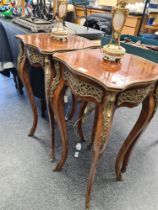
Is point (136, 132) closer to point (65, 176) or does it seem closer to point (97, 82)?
point (97, 82)

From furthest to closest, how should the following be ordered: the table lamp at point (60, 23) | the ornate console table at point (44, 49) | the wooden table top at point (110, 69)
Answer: the table lamp at point (60, 23)
the ornate console table at point (44, 49)
the wooden table top at point (110, 69)

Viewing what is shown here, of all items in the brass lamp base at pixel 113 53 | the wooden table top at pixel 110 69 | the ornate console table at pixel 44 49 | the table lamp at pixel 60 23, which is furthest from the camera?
the table lamp at pixel 60 23

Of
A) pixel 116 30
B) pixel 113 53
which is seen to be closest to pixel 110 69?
pixel 113 53

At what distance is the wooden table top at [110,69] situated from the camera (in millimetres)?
760

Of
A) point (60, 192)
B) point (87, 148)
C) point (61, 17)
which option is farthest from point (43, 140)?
point (61, 17)

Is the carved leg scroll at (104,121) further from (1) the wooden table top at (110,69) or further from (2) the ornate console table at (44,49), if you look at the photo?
(2) the ornate console table at (44,49)

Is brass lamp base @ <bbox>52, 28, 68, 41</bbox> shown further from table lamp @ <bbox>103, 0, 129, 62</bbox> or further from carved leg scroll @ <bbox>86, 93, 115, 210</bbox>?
carved leg scroll @ <bbox>86, 93, 115, 210</bbox>

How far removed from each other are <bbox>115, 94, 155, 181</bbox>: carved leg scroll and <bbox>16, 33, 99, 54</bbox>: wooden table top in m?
Result: 0.50

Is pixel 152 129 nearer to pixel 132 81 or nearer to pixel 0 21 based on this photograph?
pixel 132 81

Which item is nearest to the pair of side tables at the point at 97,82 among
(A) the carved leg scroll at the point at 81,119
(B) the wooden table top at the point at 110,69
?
(B) the wooden table top at the point at 110,69

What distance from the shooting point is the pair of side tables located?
0.79m

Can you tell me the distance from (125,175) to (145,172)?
0.49 feet

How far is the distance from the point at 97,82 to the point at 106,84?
0.05m

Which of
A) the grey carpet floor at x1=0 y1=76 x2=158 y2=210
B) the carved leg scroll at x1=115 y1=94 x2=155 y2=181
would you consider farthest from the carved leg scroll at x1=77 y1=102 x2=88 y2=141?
the carved leg scroll at x1=115 y1=94 x2=155 y2=181
